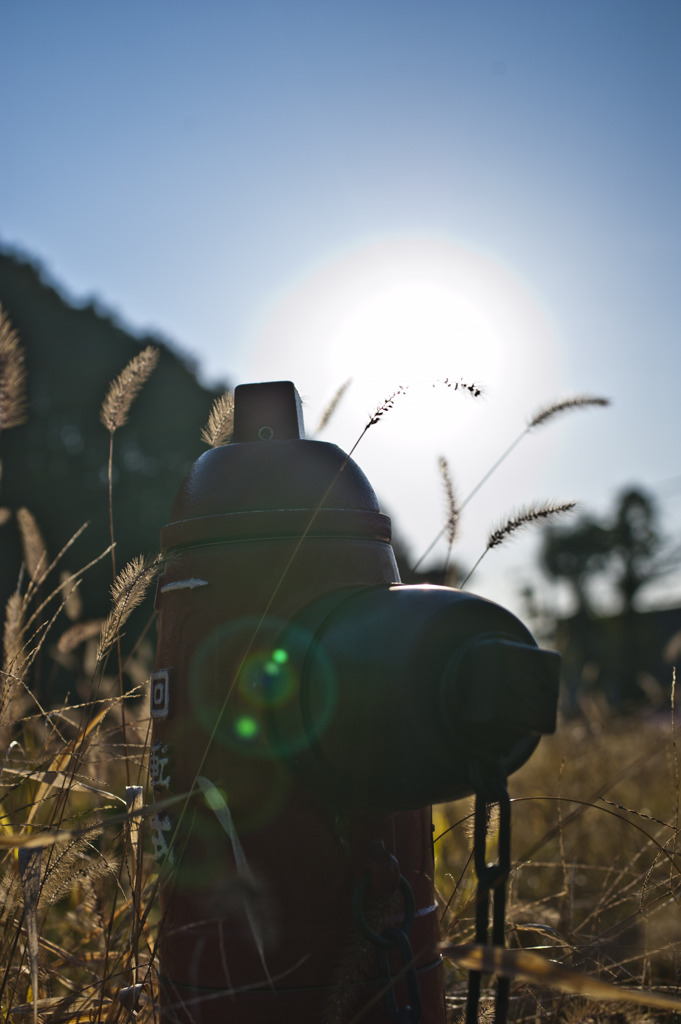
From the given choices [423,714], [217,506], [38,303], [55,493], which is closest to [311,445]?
[217,506]

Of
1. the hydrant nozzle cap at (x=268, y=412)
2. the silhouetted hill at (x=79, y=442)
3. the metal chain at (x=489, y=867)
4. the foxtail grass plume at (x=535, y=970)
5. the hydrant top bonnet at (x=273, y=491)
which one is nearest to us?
the foxtail grass plume at (x=535, y=970)

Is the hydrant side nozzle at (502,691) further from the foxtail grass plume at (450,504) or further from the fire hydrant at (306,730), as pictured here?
the foxtail grass plume at (450,504)

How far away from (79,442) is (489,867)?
10.0 m

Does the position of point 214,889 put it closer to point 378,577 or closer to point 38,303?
point 378,577

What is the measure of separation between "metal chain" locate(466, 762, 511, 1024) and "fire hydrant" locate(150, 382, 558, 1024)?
3cm

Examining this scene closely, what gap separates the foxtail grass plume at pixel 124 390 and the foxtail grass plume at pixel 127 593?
440 mm

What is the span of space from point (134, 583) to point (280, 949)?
0.61 meters

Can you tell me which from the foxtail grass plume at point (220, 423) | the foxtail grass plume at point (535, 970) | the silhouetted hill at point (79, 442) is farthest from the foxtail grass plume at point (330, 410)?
the silhouetted hill at point (79, 442)

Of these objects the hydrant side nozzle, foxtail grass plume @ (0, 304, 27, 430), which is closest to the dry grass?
the hydrant side nozzle

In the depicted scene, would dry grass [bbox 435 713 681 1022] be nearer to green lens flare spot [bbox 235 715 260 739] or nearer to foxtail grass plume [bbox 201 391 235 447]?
green lens flare spot [bbox 235 715 260 739]

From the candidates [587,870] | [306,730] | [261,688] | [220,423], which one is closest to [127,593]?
[261,688]

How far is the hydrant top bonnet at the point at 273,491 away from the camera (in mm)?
1335

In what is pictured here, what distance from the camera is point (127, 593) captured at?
1.33 meters

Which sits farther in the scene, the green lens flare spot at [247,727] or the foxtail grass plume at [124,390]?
the foxtail grass plume at [124,390]
